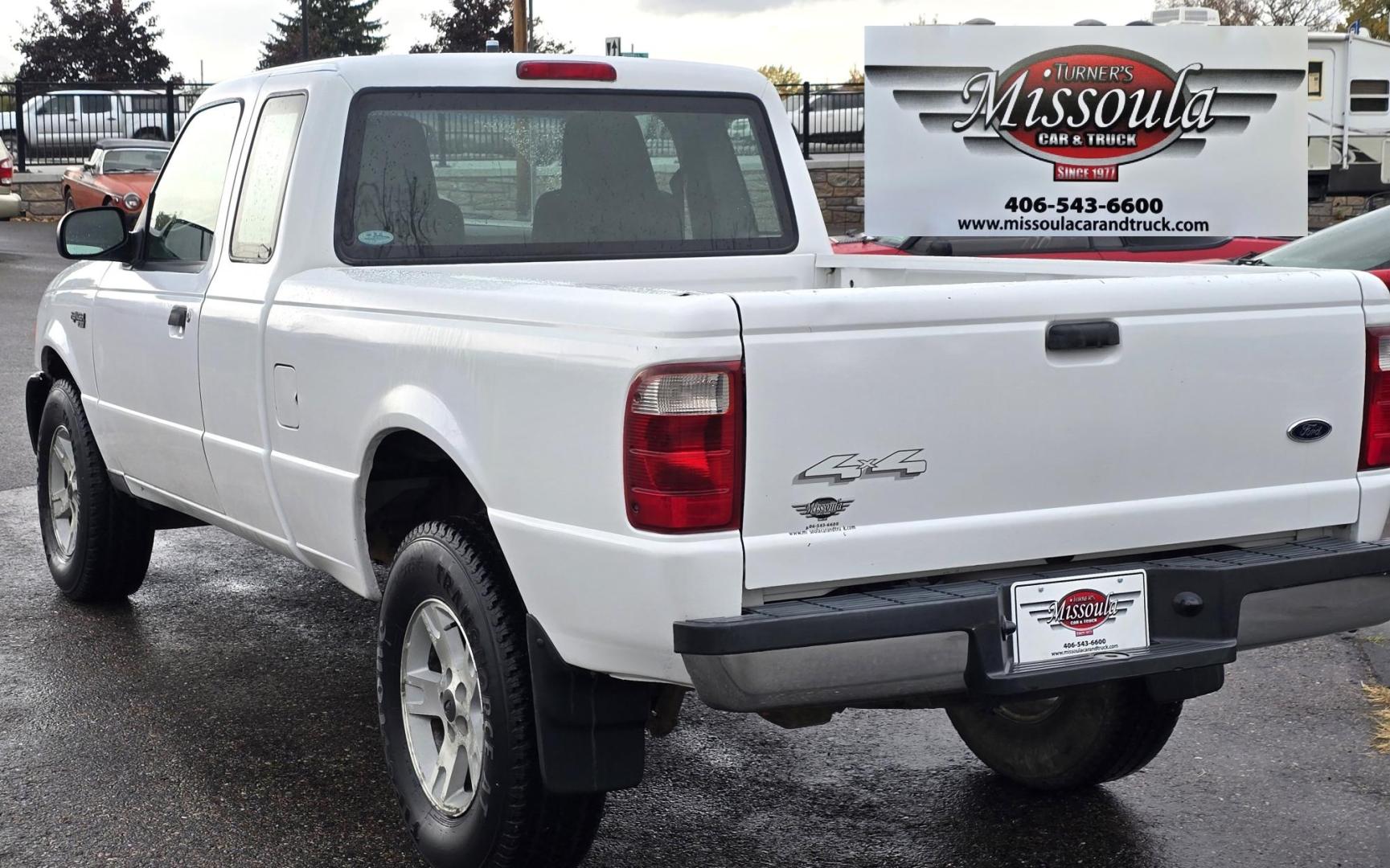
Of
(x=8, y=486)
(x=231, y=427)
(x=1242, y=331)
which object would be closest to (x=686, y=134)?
(x=231, y=427)

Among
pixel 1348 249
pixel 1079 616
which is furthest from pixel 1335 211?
pixel 1079 616

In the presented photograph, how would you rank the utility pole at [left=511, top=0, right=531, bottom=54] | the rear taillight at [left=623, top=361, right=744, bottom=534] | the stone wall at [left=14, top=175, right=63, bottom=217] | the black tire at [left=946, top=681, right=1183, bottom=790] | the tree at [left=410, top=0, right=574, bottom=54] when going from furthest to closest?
→ the tree at [left=410, top=0, right=574, bottom=54] < the stone wall at [left=14, top=175, right=63, bottom=217] < the utility pole at [left=511, top=0, right=531, bottom=54] < the black tire at [left=946, top=681, right=1183, bottom=790] < the rear taillight at [left=623, top=361, right=744, bottom=534]

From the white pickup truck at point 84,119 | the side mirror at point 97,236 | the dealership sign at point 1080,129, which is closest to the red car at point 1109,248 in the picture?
the dealership sign at point 1080,129

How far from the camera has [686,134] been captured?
17.0ft

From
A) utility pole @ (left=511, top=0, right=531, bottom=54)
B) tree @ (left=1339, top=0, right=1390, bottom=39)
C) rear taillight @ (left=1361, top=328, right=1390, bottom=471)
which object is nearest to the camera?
rear taillight @ (left=1361, top=328, right=1390, bottom=471)

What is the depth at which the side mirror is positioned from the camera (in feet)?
18.4

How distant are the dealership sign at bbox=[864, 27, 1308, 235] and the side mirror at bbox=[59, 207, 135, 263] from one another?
194 inches

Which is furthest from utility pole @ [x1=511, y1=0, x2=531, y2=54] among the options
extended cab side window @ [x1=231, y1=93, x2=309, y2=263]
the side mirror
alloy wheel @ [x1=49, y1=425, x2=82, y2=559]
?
extended cab side window @ [x1=231, y1=93, x2=309, y2=263]

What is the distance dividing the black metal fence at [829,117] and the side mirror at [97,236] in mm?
25449

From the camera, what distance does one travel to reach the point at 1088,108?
9.62 m

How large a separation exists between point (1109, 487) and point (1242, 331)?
44 centimetres

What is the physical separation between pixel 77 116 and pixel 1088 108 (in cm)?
2550

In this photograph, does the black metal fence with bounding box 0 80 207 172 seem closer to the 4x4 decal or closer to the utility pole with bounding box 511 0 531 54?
the utility pole with bounding box 511 0 531 54

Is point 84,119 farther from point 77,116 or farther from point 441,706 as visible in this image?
point 441,706
